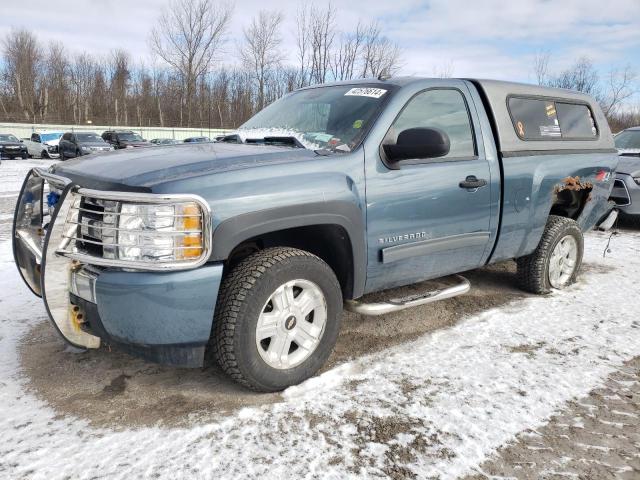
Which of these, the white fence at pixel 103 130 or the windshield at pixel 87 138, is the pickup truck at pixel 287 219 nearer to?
the windshield at pixel 87 138

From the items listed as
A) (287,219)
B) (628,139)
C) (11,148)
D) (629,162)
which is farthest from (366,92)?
(11,148)

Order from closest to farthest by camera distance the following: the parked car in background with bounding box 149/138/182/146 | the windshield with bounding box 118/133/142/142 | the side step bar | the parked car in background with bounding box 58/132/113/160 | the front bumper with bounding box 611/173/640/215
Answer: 1. the side step bar
2. the parked car in background with bounding box 149/138/182/146
3. the front bumper with bounding box 611/173/640/215
4. the parked car in background with bounding box 58/132/113/160
5. the windshield with bounding box 118/133/142/142

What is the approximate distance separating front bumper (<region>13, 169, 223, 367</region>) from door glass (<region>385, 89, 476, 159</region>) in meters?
1.73

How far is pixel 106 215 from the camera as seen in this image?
2.47 meters

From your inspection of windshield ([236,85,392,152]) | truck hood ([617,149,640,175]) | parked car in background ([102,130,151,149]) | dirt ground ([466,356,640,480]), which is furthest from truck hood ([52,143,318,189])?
parked car in background ([102,130,151,149])

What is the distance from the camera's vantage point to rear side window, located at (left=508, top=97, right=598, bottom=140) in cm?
419

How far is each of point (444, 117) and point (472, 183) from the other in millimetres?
522

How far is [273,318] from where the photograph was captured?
2.74 meters

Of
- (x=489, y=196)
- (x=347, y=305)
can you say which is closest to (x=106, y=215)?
(x=347, y=305)

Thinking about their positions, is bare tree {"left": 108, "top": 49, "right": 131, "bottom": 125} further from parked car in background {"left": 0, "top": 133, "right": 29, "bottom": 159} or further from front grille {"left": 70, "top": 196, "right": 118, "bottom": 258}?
front grille {"left": 70, "top": 196, "right": 118, "bottom": 258}

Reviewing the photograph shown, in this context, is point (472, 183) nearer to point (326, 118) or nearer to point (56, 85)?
point (326, 118)

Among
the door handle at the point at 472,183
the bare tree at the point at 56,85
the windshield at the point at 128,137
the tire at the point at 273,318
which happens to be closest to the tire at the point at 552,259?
the door handle at the point at 472,183

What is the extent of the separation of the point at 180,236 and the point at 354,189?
1.07m

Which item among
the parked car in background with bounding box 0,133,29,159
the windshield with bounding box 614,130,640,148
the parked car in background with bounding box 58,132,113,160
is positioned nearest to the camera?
the windshield with bounding box 614,130,640,148
